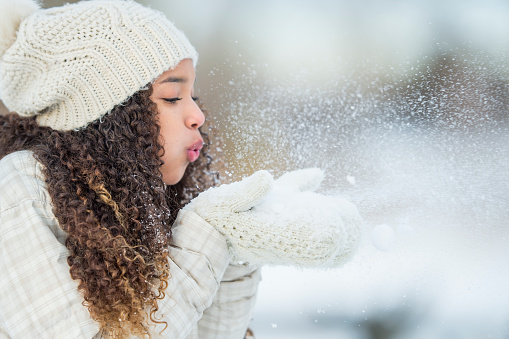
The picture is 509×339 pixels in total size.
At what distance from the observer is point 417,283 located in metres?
1.31

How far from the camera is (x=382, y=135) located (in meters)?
1.29

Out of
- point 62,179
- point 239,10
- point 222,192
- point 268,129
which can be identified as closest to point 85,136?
point 62,179

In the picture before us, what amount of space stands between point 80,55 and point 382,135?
2.79 feet

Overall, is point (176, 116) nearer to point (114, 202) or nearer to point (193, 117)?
point (193, 117)

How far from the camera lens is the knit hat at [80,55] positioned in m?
0.75

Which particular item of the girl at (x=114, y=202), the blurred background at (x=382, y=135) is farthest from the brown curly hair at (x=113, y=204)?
the blurred background at (x=382, y=135)

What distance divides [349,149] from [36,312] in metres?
0.94

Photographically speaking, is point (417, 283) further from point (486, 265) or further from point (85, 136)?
point (85, 136)

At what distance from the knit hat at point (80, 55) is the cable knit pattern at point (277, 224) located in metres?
0.25

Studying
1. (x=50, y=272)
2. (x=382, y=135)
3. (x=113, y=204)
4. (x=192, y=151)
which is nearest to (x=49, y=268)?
(x=50, y=272)

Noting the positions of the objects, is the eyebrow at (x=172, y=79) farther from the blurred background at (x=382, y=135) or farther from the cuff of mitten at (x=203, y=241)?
the blurred background at (x=382, y=135)

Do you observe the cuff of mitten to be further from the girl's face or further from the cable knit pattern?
the girl's face

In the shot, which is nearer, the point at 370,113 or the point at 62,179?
the point at 62,179

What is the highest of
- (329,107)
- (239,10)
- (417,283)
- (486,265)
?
(239,10)
